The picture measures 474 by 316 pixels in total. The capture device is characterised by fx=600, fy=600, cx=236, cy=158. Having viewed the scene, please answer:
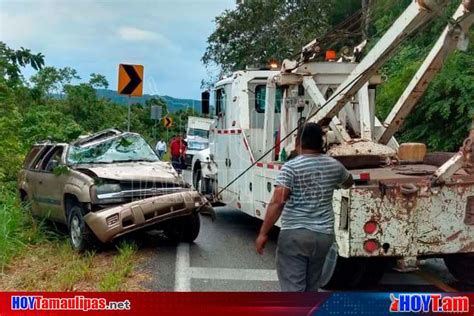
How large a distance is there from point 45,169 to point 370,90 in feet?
14.6

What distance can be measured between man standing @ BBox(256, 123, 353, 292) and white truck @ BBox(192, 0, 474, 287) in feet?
2.74

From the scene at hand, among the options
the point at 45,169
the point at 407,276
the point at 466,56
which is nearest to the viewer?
the point at 407,276

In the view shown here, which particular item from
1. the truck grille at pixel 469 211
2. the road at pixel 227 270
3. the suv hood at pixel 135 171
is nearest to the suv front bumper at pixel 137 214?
the suv hood at pixel 135 171

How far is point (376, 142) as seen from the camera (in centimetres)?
687

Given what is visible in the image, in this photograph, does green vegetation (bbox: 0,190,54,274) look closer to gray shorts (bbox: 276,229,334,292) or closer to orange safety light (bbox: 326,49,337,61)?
gray shorts (bbox: 276,229,334,292)

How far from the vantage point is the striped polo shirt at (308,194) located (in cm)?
414

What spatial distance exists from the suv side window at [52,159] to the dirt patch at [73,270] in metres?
1.11

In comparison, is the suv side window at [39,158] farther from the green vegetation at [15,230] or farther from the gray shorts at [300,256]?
the gray shorts at [300,256]

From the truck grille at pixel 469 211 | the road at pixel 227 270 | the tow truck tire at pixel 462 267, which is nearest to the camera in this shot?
the truck grille at pixel 469 211

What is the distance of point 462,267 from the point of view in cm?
604

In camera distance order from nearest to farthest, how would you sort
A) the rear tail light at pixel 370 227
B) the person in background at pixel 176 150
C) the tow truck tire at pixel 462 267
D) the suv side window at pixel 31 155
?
the rear tail light at pixel 370 227 < the tow truck tire at pixel 462 267 < the suv side window at pixel 31 155 < the person in background at pixel 176 150

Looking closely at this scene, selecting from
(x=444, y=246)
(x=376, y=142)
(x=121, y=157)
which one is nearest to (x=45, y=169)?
(x=121, y=157)

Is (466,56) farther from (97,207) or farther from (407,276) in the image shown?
(97,207)

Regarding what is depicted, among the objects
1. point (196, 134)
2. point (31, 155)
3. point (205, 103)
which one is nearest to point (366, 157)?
point (205, 103)
